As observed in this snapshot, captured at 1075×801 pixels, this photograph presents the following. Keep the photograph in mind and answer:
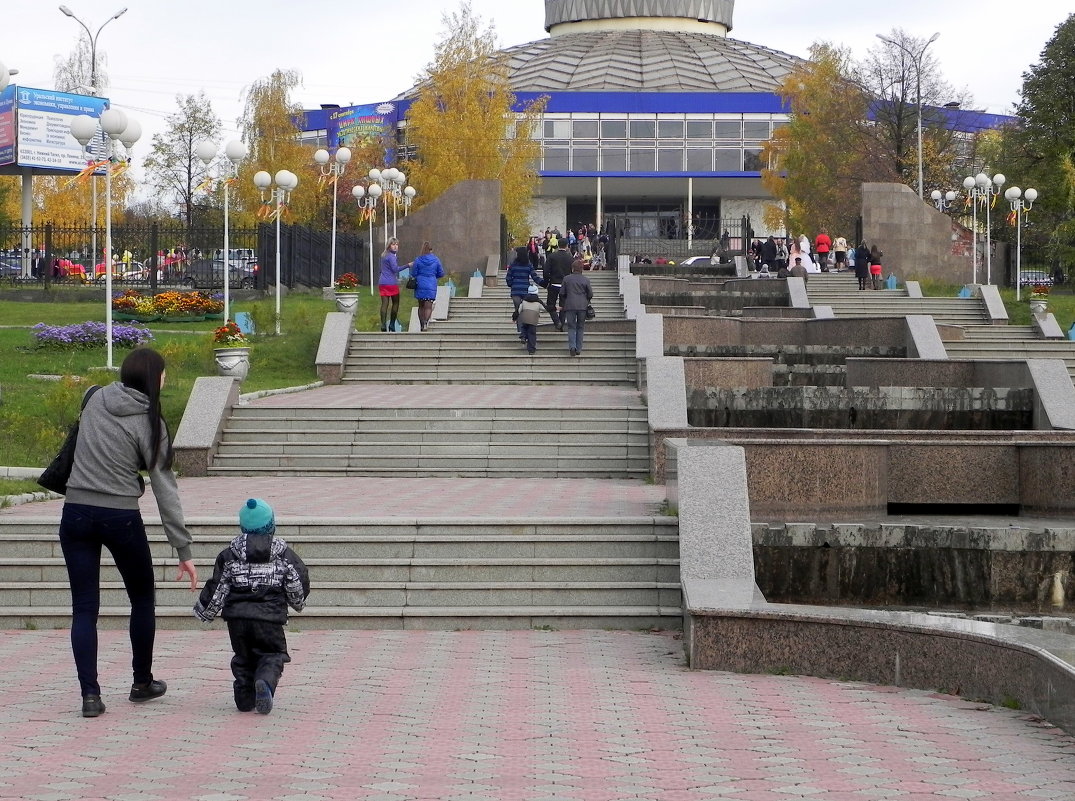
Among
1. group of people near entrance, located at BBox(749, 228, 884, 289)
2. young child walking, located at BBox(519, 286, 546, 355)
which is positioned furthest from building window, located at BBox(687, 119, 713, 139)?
young child walking, located at BBox(519, 286, 546, 355)

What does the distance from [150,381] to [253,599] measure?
1.13 meters

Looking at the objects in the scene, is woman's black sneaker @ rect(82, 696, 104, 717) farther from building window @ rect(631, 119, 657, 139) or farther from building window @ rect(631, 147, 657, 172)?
building window @ rect(631, 119, 657, 139)

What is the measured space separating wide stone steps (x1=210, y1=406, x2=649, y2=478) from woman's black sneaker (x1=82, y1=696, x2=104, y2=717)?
861 centimetres

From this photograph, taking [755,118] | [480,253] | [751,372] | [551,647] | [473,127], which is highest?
[755,118]

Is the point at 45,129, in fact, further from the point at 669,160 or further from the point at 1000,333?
the point at 669,160

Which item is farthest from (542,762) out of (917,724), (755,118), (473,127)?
(755,118)

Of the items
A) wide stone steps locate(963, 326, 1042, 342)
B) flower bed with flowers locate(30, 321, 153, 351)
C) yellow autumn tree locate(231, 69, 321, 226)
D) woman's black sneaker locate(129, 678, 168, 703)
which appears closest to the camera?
woman's black sneaker locate(129, 678, 168, 703)

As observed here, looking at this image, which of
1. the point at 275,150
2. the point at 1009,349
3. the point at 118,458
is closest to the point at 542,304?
the point at 1009,349

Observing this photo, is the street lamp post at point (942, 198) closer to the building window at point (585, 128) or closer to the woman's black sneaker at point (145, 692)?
the building window at point (585, 128)

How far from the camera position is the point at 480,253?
123ft

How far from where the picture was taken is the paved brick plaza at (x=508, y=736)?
5922 mm

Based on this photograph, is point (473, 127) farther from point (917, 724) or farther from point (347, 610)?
point (917, 724)

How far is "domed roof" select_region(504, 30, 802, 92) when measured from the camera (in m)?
86.6

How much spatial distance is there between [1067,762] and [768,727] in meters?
1.32
